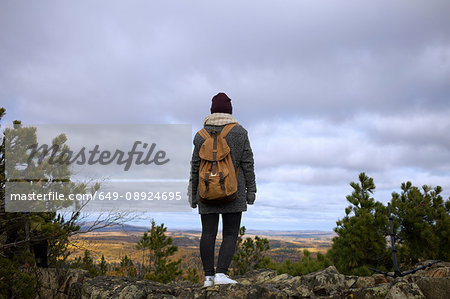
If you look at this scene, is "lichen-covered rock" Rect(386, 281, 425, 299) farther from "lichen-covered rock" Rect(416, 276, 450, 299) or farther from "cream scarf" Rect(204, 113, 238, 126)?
"cream scarf" Rect(204, 113, 238, 126)

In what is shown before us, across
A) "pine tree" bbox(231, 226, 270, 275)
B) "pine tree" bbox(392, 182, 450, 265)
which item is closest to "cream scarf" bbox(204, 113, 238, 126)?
"pine tree" bbox(392, 182, 450, 265)

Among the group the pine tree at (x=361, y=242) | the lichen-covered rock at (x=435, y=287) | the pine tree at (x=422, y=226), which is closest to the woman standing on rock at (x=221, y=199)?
the lichen-covered rock at (x=435, y=287)

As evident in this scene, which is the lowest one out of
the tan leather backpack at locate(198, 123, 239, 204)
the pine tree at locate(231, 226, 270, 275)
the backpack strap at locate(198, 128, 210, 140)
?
the pine tree at locate(231, 226, 270, 275)

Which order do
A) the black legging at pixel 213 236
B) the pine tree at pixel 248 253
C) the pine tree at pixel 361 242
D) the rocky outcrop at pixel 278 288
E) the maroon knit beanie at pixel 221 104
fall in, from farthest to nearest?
the pine tree at pixel 248 253
the pine tree at pixel 361 242
the maroon knit beanie at pixel 221 104
the black legging at pixel 213 236
the rocky outcrop at pixel 278 288

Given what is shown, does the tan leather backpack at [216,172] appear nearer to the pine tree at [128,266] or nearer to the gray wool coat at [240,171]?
the gray wool coat at [240,171]

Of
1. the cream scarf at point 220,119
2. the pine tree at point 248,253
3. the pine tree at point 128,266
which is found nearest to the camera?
the cream scarf at point 220,119

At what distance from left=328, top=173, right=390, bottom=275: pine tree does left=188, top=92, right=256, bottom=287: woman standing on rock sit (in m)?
6.83

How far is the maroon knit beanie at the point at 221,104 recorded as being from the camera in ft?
15.1

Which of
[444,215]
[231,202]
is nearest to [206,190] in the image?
[231,202]

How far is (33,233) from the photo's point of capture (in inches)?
285

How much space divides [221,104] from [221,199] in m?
1.36

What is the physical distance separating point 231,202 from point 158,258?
13.3 meters

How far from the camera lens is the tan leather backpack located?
13.3ft

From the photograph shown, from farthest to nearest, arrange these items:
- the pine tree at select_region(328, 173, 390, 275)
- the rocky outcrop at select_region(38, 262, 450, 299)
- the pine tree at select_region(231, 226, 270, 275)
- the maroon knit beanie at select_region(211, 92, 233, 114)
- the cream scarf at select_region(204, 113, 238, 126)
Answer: the pine tree at select_region(231, 226, 270, 275) < the pine tree at select_region(328, 173, 390, 275) < the maroon knit beanie at select_region(211, 92, 233, 114) < the cream scarf at select_region(204, 113, 238, 126) < the rocky outcrop at select_region(38, 262, 450, 299)
